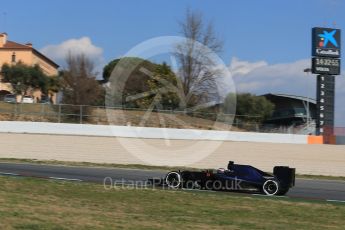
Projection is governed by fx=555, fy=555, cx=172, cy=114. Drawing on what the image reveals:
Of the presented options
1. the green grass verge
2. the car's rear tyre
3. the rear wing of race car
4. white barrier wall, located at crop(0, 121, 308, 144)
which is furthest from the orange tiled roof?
the green grass verge

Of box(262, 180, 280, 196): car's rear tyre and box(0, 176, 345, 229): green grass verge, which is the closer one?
box(0, 176, 345, 229): green grass verge

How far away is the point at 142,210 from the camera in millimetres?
10953

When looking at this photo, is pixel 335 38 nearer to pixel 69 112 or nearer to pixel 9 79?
pixel 69 112

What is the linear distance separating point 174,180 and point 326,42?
111 ft

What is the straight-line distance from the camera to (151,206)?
11656 millimetres

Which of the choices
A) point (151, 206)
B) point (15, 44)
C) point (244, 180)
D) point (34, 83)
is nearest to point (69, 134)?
point (244, 180)

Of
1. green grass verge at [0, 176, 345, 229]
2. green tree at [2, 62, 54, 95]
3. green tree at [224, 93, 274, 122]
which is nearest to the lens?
green grass verge at [0, 176, 345, 229]

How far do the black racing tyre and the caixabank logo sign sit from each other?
32.5m

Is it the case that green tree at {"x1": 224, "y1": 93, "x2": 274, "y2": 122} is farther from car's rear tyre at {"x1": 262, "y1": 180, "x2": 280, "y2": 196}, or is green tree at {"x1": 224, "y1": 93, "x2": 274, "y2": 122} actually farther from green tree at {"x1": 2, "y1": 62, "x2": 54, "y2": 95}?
car's rear tyre at {"x1": 262, "y1": 180, "x2": 280, "y2": 196}

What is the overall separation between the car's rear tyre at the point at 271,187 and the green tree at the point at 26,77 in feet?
168

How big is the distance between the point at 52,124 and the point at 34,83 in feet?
107

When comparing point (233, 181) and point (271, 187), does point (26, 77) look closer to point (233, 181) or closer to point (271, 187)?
point (233, 181)

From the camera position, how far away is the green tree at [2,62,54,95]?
6500 cm

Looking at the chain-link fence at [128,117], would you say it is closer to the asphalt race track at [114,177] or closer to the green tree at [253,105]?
the asphalt race track at [114,177]
